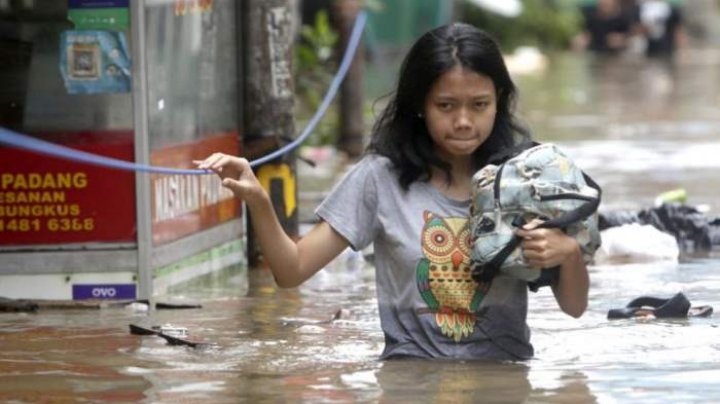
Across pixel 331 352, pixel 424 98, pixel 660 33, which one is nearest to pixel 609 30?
pixel 660 33

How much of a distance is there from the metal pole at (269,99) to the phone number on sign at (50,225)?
1549 mm

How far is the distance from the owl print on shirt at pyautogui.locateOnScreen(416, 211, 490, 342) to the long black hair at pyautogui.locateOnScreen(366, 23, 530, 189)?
17 cm

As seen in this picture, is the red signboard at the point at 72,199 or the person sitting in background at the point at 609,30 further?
the person sitting in background at the point at 609,30

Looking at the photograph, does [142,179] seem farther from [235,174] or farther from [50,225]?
[235,174]

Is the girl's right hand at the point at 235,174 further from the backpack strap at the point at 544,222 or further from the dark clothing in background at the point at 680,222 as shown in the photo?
the dark clothing in background at the point at 680,222

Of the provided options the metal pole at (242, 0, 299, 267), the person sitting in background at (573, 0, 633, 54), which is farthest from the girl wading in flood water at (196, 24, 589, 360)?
the person sitting in background at (573, 0, 633, 54)

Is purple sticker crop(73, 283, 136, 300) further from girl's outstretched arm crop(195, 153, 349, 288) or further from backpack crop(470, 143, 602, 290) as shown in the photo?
backpack crop(470, 143, 602, 290)

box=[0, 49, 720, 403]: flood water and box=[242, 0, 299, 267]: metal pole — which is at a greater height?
box=[242, 0, 299, 267]: metal pole

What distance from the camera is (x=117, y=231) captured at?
7953mm

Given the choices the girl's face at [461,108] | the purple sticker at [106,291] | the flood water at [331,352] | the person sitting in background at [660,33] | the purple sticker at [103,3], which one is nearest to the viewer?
the girl's face at [461,108]

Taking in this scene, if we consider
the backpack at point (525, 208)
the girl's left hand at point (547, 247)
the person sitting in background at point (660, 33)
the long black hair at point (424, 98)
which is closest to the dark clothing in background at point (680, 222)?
the long black hair at point (424, 98)

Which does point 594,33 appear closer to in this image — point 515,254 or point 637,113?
point 637,113

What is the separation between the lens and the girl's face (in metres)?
5.36

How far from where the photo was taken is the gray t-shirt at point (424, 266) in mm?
5387
